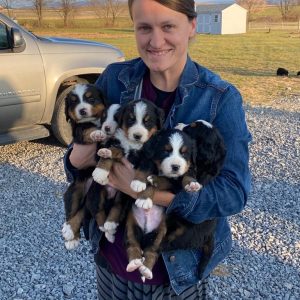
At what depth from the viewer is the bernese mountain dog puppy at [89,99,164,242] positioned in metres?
2.21

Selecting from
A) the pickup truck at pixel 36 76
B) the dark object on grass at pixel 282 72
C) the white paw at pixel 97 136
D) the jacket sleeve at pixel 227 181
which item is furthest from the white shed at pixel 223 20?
the jacket sleeve at pixel 227 181

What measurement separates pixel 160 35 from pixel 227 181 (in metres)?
0.71

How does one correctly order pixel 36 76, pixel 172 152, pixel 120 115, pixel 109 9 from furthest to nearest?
pixel 109 9 < pixel 36 76 < pixel 120 115 < pixel 172 152

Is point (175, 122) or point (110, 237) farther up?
point (175, 122)

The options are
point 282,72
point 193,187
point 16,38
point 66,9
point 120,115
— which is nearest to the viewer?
point 193,187

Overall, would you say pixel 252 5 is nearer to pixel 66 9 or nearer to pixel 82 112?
pixel 66 9

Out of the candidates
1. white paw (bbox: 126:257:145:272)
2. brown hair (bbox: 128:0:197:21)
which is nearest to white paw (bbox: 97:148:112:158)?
white paw (bbox: 126:257:145:272)

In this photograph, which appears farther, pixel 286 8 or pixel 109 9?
pixel 286 8

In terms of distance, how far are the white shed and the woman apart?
61.4 m

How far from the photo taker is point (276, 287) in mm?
4031

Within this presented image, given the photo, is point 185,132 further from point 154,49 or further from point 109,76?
point 109,76

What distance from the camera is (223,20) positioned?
62.0m

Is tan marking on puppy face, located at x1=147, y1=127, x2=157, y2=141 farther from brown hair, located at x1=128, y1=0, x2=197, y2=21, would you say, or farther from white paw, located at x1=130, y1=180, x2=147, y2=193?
brown hair, located at x1=128, y1=0, x2=197, y2=21

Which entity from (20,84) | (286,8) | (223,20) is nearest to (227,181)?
(20,84)
